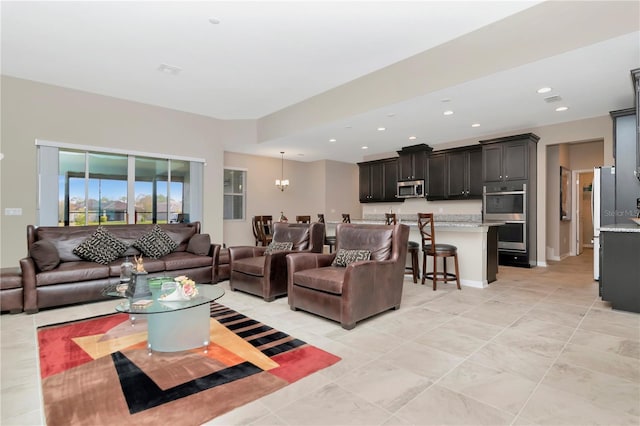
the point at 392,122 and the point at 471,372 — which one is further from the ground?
the point at 392,122

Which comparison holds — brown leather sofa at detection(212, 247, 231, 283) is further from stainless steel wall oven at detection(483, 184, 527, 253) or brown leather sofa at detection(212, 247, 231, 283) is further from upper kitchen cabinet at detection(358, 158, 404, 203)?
stainless steel wall oven at detection(483, 184, 527, 253)

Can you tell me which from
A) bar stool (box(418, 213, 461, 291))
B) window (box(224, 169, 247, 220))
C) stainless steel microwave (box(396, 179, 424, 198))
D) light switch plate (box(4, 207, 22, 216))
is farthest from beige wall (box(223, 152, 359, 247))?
bar stool (box(418, 213, 461, 291))

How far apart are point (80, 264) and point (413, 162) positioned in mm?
6959

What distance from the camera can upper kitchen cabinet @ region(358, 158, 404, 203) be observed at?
28.1 feet

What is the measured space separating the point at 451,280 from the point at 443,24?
3405 millimetres

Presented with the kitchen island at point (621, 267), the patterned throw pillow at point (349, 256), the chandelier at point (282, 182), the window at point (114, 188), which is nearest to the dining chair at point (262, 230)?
the chandelier at point (282, 182)

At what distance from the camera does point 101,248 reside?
14.1 ft

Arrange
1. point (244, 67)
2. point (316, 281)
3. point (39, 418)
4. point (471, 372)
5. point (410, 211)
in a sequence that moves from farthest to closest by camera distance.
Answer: point (410, 211) → point (244, 67) → point (316, 281) → point (471, 372) → point (39, 418)

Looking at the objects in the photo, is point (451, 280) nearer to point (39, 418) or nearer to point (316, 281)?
point (316, 281)

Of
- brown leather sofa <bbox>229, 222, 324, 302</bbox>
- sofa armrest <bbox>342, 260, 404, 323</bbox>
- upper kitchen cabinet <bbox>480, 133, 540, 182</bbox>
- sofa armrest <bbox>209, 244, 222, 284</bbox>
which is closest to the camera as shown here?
sofa armrest <bbox>342, 260, 404, 323</bbox>

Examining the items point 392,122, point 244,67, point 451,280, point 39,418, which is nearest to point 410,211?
point 392,122

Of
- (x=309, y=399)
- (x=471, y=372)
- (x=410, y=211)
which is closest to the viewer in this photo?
(x=309, y=399)

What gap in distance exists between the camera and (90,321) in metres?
3.30

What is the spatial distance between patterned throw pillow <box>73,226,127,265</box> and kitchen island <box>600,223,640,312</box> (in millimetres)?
6023
